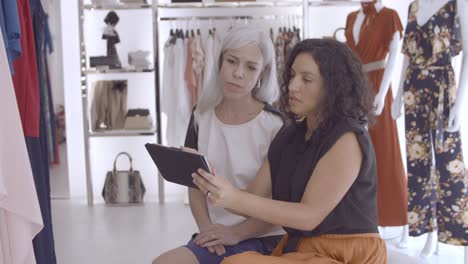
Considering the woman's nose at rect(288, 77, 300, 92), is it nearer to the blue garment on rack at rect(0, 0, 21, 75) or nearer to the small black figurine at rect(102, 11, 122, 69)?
the blue garment on rack at rect(0, 0, 21, 75)

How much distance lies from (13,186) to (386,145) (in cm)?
260

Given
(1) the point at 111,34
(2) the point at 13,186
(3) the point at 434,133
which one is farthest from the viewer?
(1) the point at 111,34

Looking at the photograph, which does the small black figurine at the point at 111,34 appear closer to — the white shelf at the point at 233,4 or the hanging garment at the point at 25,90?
the white shelf at the point at 233,4

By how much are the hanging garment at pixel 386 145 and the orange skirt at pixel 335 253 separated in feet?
7.12

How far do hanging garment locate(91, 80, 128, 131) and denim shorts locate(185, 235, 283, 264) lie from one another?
341 centimetres

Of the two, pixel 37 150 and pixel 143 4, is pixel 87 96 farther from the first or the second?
pixel 37 150

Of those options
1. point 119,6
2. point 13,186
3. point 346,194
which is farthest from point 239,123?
point 119,6

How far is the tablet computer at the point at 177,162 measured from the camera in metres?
1.68

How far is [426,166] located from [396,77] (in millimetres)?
2260

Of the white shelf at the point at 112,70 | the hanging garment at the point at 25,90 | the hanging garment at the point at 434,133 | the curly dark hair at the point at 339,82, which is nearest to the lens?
the curly dark hair at the point at 339,82

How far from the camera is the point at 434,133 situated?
3465 millimetres

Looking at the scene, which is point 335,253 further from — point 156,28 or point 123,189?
point 156,28

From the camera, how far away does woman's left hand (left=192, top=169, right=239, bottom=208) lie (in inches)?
65.9

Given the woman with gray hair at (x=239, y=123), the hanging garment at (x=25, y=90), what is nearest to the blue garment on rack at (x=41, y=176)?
the hanging garment at (x=25, y=90)
